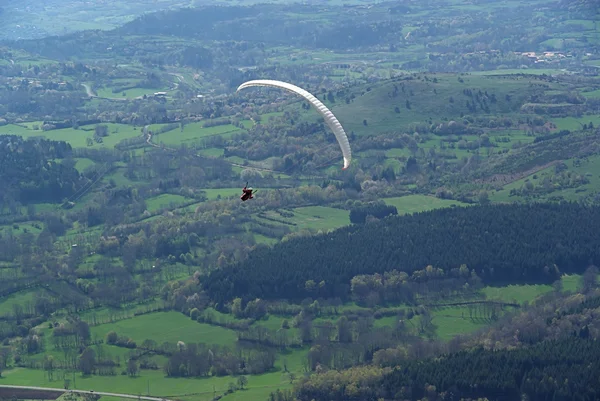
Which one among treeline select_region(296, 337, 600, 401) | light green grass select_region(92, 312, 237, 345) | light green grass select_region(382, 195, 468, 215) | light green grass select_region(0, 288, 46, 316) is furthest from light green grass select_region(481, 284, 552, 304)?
light green grass select_region(0, 288, 46, 316)

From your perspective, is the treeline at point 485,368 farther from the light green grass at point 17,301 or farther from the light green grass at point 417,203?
the light green grass at point 417,203

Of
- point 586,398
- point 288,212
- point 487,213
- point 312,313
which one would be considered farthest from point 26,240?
point 586,398

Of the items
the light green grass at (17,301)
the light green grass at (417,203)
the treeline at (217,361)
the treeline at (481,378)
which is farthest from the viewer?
the light green grass at (417,203)

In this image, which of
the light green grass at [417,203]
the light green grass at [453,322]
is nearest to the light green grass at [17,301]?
the light green grass at [453,322]

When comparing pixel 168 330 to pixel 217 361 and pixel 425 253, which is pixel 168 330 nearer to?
pixel 217 361

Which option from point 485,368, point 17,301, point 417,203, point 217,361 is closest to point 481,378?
point 485,368
